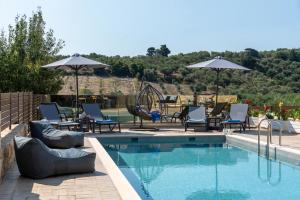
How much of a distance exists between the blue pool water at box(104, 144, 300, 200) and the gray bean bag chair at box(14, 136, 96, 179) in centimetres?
108

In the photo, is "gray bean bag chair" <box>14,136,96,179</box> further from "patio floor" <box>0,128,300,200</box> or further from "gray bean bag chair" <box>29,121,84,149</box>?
"gray bean bag chair" <box>29,121,84,149</box>

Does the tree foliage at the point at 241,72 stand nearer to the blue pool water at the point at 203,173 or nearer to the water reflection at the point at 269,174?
the blue pool water at the point at 203,173

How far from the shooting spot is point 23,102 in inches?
424

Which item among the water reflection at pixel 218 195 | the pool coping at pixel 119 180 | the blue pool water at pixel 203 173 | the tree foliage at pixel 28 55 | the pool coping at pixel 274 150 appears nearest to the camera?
the pool coping at pixel 119 180

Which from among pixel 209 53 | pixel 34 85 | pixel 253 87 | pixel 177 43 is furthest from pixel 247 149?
pixel 209 53

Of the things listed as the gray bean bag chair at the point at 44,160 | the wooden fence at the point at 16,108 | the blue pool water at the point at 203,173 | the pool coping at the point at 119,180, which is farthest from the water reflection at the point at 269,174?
the wooden fence at the point at 16,108

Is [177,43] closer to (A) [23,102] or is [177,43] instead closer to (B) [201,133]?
(B) [201,133]

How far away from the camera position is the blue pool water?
723 cm

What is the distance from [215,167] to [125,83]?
3268 centimetres

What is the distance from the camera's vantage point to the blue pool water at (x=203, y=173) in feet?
23.7

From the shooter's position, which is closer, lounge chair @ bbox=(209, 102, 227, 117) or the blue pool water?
the blue pool water

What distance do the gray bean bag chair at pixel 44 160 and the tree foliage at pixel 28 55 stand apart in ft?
34.2

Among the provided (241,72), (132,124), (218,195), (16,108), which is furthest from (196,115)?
(241,72)

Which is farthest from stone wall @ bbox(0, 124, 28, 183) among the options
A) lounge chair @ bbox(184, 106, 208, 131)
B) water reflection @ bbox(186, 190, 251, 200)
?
lounge chair @ bbox(184, 106, 208, 131)
